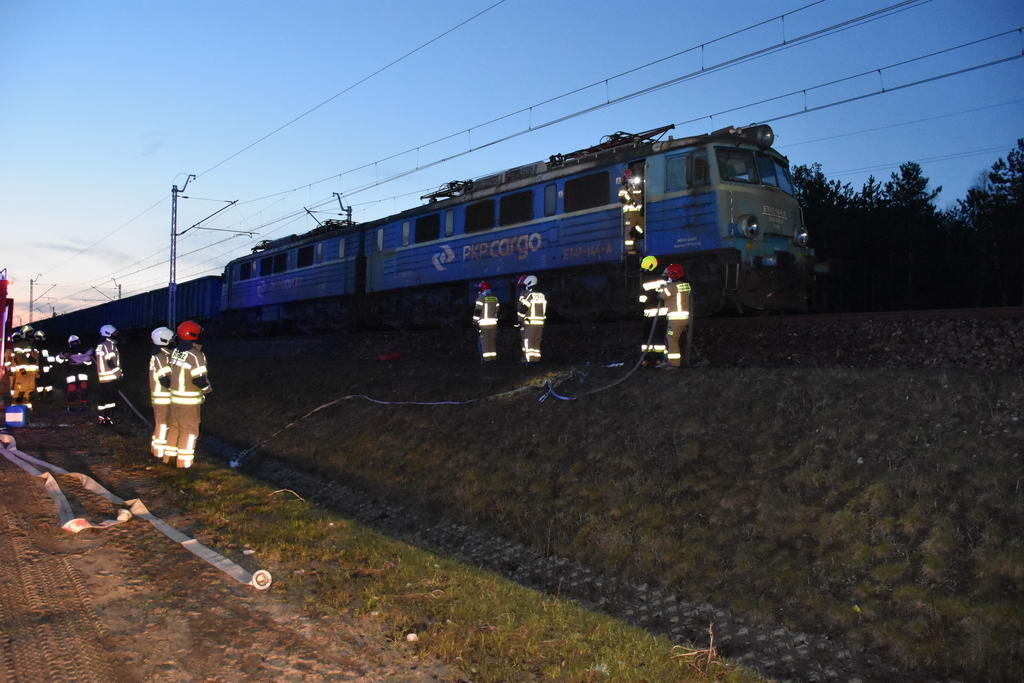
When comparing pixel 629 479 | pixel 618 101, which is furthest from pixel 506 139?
pixel 629 479

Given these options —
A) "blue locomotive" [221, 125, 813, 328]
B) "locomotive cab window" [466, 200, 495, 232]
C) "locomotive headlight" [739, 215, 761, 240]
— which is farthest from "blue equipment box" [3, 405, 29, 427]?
"locomotive headlight" [739, 215, 761, 240]

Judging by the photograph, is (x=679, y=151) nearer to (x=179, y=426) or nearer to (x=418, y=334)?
(x=418, y=334)

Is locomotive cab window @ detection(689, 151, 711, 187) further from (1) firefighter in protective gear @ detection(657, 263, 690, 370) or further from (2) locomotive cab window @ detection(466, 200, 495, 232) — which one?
(2) locomotive cab window @ detection(466, 200, 495, 232)

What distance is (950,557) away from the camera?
507 cm

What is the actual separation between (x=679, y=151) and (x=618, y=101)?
1.81 metres

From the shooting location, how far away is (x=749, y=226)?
11.9m

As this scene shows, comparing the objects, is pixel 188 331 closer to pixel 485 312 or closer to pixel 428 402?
pixel 428 402

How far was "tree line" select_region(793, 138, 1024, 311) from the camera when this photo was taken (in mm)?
31188

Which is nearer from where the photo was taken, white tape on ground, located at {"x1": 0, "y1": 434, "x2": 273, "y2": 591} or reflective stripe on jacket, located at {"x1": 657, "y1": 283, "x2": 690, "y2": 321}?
white tape on ground, located at {"x1": 0, "y1": 434, "x2": 273, "y2": 591}

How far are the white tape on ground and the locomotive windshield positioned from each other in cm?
1011

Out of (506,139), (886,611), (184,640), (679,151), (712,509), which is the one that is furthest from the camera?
(506,139)

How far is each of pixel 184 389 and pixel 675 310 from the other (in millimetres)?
6766

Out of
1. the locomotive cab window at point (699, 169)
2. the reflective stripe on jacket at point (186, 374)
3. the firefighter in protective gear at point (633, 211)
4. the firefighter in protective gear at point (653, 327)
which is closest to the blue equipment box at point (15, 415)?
the reflective stripe on jacket at point (186, 374)

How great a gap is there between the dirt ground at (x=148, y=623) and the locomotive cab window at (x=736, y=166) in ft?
33.8
